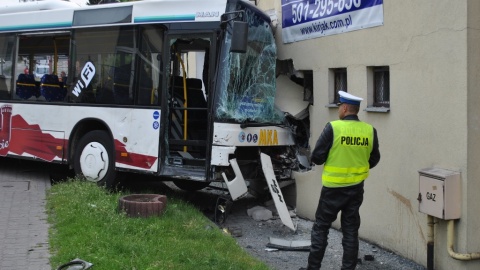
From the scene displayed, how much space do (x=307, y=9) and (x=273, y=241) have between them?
3442 mm

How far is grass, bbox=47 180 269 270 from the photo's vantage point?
526 cm

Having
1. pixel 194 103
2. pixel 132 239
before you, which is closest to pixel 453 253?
pixel 132 239

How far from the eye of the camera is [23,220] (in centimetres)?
691

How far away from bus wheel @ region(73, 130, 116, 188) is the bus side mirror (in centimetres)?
279

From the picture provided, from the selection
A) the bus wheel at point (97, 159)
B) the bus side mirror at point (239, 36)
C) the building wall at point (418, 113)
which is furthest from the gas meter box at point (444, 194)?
the bus wheel at point (97, 159)

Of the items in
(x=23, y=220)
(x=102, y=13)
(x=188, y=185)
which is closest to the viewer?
(x=23, y=220)

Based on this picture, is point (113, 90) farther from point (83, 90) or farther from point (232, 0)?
point (232, 0)

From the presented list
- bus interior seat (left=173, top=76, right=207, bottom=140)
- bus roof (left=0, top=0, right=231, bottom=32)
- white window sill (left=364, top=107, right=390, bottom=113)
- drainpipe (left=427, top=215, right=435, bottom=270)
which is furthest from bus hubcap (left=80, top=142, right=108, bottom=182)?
drainpipe (left=427, top=215, right=435, bottom=270)

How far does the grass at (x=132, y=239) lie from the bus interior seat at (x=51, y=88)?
2.43m

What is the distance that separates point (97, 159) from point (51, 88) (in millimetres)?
1672

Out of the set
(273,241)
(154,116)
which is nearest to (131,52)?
(154,116)

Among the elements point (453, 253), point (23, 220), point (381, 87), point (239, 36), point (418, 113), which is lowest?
point (453, 253)

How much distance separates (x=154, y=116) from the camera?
8.26 meters

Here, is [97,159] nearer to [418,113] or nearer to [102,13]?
[102,13]
